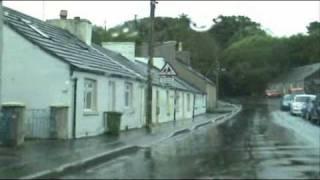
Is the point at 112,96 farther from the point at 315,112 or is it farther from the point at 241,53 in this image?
the point at 241,53

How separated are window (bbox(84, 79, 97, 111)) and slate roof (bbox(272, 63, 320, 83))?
94.5m

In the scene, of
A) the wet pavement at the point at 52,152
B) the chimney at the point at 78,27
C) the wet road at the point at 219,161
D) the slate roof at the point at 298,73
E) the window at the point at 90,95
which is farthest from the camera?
the slate roof at the point at 298,73

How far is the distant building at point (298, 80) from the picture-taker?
118 meters

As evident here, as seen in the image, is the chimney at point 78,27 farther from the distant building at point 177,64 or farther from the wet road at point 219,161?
the distant building at point 177,64

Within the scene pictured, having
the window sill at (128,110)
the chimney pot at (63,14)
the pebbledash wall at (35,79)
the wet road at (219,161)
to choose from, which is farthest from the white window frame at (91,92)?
the chimney pot at (63,14)

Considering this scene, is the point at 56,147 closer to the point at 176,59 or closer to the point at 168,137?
the point at 168,137

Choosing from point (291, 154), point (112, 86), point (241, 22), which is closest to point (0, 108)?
point (291, 154)

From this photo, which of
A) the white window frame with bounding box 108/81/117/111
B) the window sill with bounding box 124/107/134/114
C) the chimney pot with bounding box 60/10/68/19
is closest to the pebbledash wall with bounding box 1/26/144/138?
the white window frame with bounding box 108/81/117/111

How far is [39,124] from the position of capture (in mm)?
24797

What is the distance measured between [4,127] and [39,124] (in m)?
3.81

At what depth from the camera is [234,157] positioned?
18625 millimetres

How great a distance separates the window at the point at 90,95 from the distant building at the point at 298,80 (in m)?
85.8

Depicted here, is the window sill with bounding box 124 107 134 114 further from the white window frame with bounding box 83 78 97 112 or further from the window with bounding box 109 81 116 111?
the white window frame with bounding box 83 78 97 112

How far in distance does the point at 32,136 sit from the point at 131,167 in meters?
9.44
